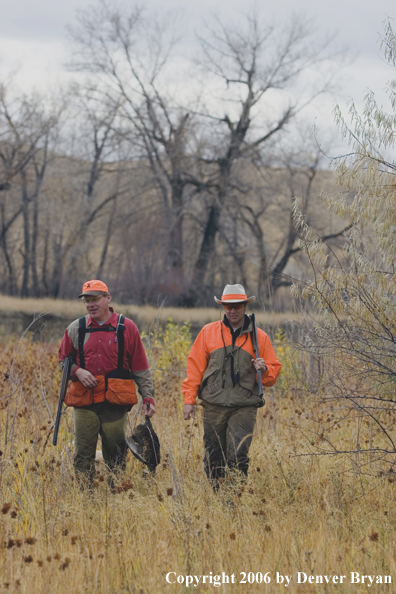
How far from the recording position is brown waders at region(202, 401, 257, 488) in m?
5.64

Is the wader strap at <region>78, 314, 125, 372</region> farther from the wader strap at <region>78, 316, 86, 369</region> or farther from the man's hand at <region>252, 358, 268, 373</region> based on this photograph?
the man's hand at <region>252, 358, 268, 373</region>

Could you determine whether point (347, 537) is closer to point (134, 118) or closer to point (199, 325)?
point (199, 325)

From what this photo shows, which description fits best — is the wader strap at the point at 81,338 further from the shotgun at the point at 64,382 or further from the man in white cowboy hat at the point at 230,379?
the man in white cowboy hat at the point at 230,379

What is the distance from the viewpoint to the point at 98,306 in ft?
18.7

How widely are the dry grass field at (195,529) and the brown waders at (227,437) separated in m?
0.19

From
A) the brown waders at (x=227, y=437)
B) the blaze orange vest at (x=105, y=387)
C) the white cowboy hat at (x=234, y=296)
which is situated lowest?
the brown waders at (x=227, y=437)

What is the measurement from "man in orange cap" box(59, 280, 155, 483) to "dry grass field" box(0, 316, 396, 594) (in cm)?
32

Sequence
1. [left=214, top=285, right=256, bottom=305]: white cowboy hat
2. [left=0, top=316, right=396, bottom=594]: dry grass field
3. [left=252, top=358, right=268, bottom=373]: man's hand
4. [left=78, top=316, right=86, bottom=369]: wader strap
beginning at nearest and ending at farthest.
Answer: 1. [left=0, top=316, right=396, bottom=594]: dry grass field
2. [left=252, top=358, right=268, bottom=373]: man's hand
3. [left=214, top=285, right=256, bottom=305]: white cowboy hat
4. [left=78, top=316, right=86, bottom=369]: wader strap

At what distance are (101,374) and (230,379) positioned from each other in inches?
41.5

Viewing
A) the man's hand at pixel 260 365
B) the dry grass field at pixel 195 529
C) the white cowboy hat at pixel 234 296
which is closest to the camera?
the dry grass field at pixel 195 529

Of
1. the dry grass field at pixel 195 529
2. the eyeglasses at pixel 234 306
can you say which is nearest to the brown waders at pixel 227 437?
the dry grass field at pixel 195 529

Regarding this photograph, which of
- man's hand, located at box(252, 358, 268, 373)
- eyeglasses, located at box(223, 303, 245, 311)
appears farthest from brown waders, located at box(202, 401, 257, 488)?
eyeglasses, located at box(223, 303, 245, 311)

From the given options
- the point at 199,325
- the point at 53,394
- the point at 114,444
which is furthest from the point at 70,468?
the point at 199,325

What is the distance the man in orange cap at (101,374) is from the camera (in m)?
5.71
